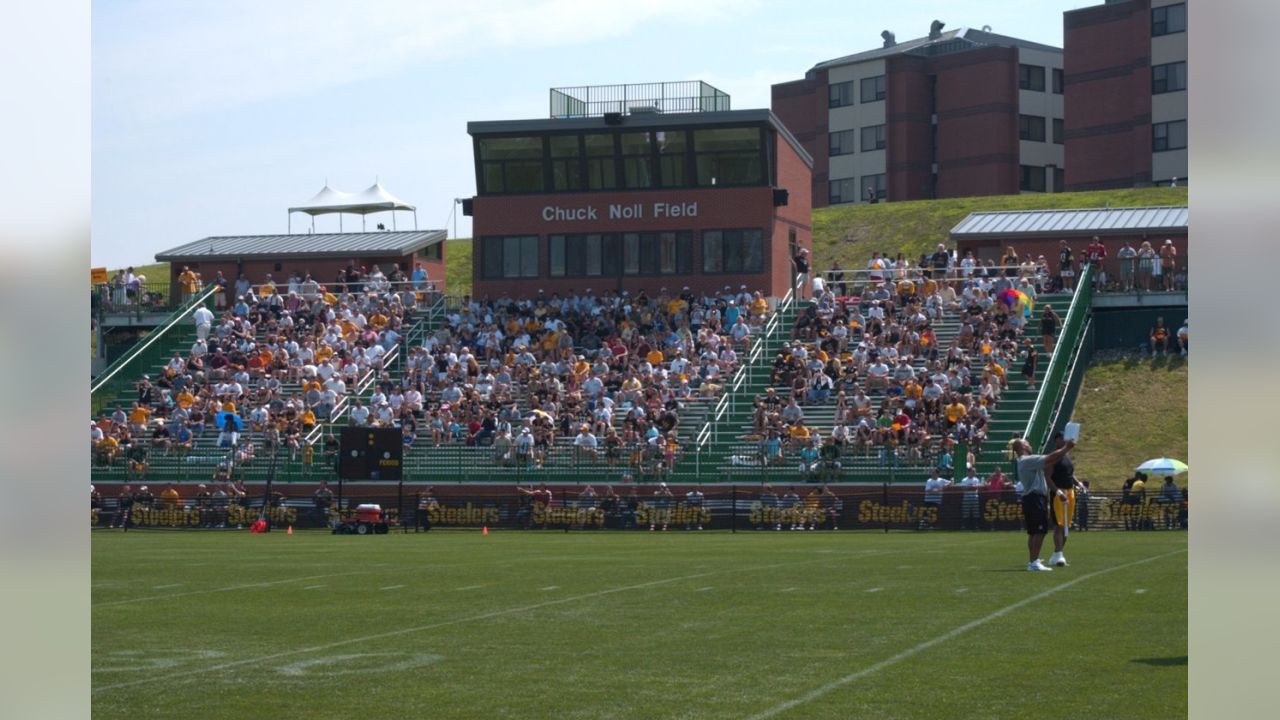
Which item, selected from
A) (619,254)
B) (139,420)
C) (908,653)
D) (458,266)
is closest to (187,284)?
(139,420)

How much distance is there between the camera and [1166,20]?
74.3 m

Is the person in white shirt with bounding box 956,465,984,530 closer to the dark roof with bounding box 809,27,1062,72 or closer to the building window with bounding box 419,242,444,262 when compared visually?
the building window with bounding box 419,242,444,262

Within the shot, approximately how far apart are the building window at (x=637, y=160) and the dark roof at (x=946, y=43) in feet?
132

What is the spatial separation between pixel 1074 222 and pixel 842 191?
3856 centimetres

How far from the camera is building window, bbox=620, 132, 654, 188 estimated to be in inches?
1950

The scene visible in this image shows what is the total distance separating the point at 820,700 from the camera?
356 inches

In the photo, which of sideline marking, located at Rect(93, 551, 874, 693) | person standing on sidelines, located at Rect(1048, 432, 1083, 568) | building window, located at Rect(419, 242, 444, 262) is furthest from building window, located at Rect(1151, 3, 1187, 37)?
sideline marking, located at Rect(93, 551, 874, 693)

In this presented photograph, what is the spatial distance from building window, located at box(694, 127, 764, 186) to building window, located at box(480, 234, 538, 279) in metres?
5.91

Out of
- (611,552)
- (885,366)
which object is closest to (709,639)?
(611,552)

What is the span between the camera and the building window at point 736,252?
4856 cm

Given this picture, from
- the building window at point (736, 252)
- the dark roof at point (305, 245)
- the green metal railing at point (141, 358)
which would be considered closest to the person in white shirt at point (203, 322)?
the green metal railing at point (141, 358)

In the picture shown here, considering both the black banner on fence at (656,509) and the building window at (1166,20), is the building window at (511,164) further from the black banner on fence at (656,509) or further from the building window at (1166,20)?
the building window at (1166,20)

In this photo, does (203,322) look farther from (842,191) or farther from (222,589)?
(842,191)
